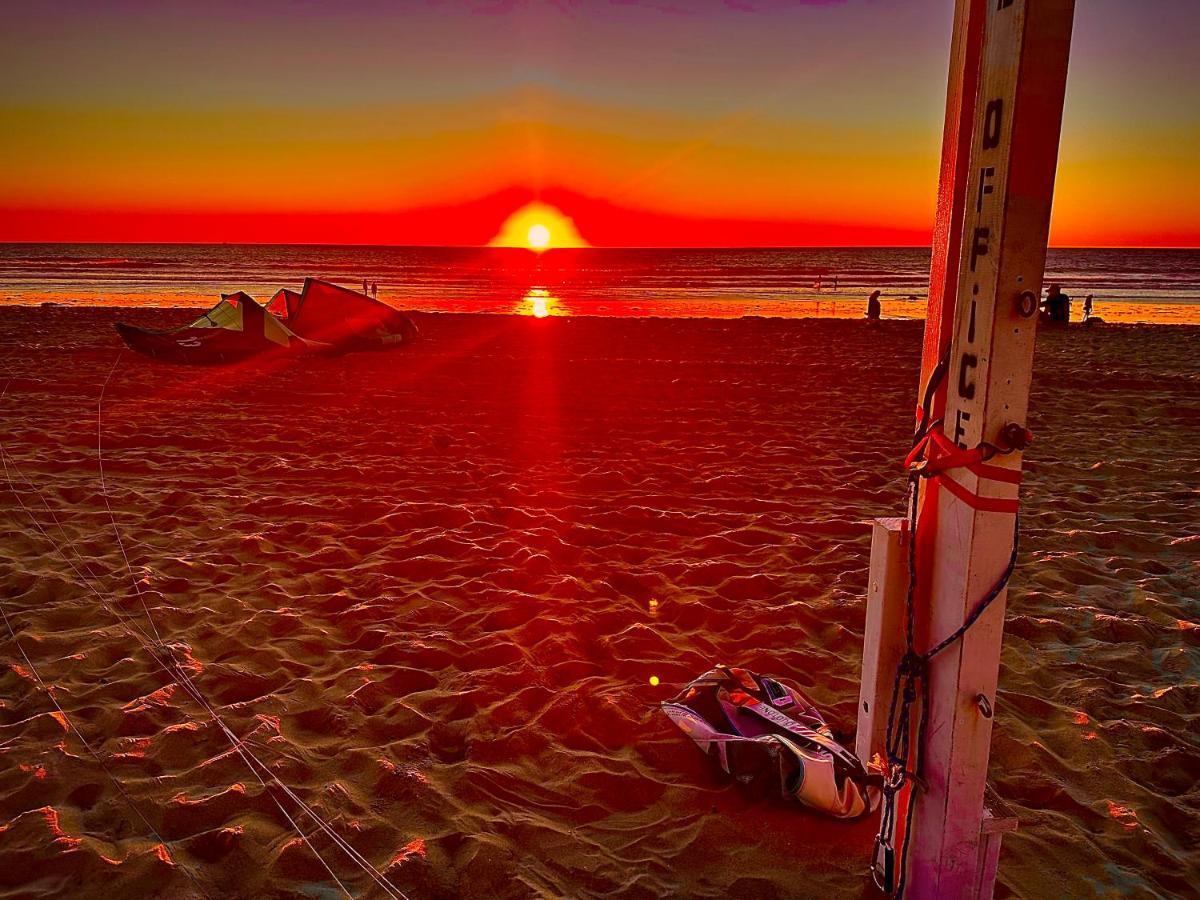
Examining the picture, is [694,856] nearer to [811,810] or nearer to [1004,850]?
[811,810]

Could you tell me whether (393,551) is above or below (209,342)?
below

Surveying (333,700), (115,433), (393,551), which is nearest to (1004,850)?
(333,700)

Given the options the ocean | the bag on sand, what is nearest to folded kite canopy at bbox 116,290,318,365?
the bag on sand

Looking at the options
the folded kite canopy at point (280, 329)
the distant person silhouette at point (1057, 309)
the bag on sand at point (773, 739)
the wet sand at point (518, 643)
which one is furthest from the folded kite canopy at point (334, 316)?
the distant person silhouette at point (1057, 309)

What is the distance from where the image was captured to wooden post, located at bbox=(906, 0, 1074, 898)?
1.86 meters

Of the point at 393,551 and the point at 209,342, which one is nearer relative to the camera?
the point at 393,551

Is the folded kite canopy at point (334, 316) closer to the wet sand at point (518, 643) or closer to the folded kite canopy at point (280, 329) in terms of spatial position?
the folded kite canopy at point (280, 329)

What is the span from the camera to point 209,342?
13.5 m

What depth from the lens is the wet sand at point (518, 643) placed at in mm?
3014

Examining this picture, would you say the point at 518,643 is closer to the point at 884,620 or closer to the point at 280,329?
the point at 884,620

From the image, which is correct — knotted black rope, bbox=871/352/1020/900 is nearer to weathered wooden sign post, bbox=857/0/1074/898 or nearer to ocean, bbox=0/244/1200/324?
weathered wooden sign post, bbox=857/0/1074/898

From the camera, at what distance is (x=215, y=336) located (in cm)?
1347

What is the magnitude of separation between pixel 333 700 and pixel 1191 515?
719cm

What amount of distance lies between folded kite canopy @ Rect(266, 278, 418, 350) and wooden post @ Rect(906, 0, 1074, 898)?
14.5m
